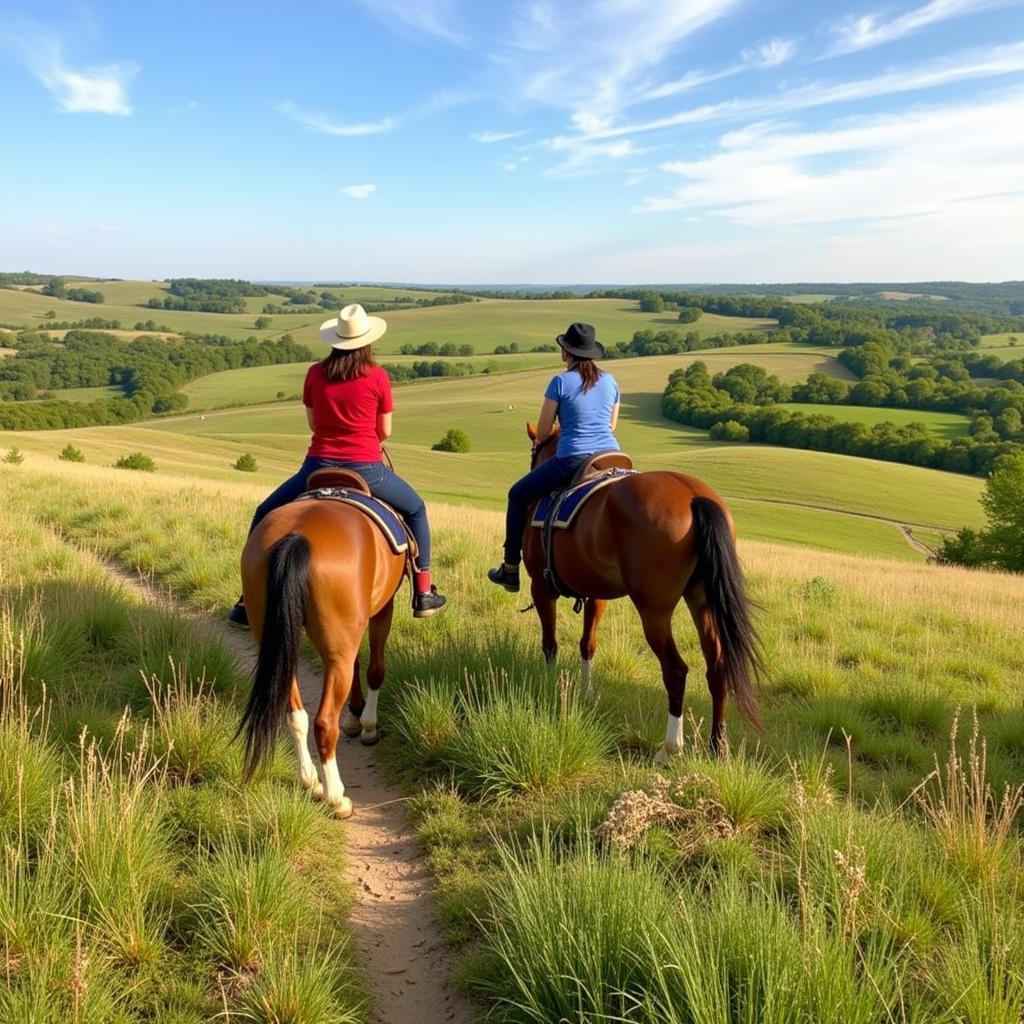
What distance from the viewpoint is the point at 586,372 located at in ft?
22.3

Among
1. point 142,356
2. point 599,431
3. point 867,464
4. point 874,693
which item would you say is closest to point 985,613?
point 874,693

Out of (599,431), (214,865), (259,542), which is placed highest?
(599,431)

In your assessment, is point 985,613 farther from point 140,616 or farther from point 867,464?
point 867,464

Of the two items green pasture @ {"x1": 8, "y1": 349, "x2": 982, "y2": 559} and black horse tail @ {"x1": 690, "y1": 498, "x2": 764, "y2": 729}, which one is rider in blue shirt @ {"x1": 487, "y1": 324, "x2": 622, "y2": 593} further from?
green pasture @ {"x1": 8, "y1": 349, "x2": 982, "y2": 559}

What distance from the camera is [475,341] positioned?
417 feet

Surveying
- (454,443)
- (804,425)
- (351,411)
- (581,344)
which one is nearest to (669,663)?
(581,344)

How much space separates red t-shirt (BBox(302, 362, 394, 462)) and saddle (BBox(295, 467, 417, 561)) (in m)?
0.22

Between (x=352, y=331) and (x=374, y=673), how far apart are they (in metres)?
2.79

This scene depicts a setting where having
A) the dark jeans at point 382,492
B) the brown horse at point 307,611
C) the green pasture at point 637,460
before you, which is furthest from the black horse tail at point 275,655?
the green pasture at point 637,460

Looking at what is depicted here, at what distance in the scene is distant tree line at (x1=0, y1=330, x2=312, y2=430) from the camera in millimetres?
77500

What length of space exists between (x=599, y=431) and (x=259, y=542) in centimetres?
326

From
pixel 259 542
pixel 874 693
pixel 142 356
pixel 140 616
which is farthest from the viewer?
pixel 142 356

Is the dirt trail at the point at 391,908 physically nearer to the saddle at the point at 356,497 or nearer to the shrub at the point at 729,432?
the saddle at the point at 356,497

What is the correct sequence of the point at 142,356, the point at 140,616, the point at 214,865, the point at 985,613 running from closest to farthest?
1. the point at 214,865
2. the point at 140,616
3. the point at 985,613
4. the point at 142,356
